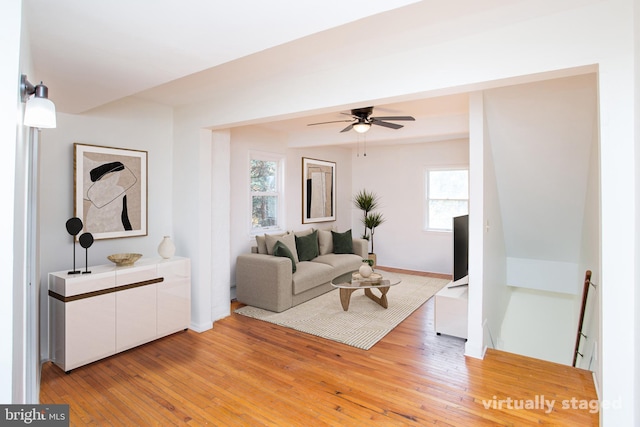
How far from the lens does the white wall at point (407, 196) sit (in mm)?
6500

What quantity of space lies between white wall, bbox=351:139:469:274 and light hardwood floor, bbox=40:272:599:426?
10.6 feet

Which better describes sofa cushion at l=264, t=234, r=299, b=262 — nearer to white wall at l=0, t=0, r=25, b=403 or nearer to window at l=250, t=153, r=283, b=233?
window at l=250, t=153, r=283, b=233

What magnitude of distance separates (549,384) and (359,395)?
5.00 ft

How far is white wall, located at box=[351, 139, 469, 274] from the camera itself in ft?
21.3

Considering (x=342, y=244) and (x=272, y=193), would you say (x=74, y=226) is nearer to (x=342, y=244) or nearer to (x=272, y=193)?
(x=272, y=193)

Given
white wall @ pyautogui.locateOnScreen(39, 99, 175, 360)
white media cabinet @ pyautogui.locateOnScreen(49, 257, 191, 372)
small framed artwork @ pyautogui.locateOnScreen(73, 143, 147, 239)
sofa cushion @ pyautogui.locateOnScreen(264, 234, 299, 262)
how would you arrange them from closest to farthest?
white media cabinet @ pyautogui.locateOnScreen(49, 257, 191, 372), white wall @ pyautogui.locateOnScreen(39, 99, 175, 360), small framed artwork @ pyautogui.locateOnScreen(73, 143, 147, 239), sofa cushion @ pyautogui.locateOnScreen(264, 234, 299, 262)

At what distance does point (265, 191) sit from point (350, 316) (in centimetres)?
243

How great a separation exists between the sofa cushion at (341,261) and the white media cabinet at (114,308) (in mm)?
2224

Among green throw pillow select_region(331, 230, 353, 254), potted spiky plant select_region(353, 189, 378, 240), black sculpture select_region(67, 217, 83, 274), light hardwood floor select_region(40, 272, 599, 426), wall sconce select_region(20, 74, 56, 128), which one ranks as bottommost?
light hardwood floor select_region(40, 272, 599, 426)

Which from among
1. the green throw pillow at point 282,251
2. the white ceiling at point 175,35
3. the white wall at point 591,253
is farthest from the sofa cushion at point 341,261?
the white ceiling at point 175,35

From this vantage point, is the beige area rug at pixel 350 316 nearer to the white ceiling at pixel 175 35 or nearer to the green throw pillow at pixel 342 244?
the green throw pillow at pixel 342 244

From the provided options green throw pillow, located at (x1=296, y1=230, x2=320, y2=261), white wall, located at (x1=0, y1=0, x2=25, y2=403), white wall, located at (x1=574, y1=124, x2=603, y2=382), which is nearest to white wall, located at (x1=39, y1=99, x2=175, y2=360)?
green throw pillow, located at (x1=296, y1=230, x2=320, y2=261)

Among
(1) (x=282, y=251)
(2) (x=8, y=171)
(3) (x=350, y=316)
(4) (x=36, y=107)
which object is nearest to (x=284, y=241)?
A: (1) (x=282, y=251)

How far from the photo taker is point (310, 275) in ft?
15.5
